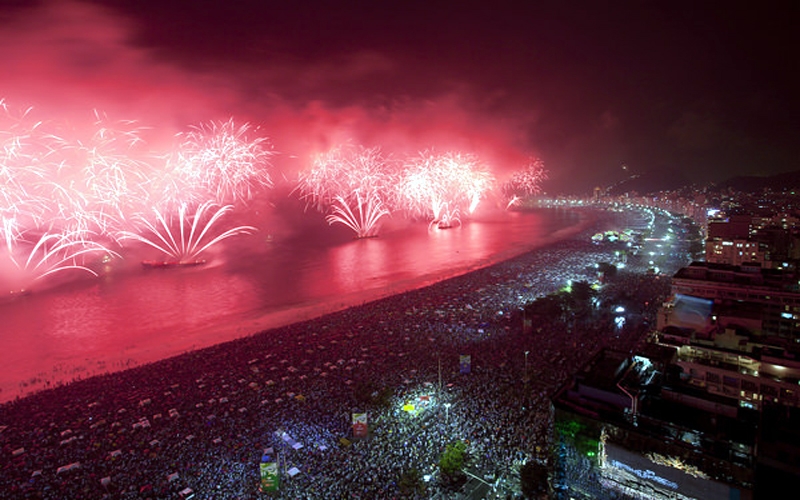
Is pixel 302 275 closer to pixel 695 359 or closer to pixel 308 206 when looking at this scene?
pixel 695 359

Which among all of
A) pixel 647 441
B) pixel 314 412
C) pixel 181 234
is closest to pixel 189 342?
pixel 314 412

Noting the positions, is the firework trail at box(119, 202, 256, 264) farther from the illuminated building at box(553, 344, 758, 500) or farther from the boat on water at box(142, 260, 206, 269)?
the illuminated building at box(553, 344, 758, 500)

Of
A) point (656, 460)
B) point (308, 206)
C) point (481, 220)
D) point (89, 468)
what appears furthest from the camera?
point (481, 220)

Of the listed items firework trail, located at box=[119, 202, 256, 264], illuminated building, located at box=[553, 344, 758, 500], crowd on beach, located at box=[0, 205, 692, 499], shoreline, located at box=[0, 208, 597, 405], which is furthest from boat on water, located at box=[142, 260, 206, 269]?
illuminated building, located at box=[553, 344, 758, 500]

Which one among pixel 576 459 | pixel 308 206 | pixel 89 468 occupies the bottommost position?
pixel 89 468

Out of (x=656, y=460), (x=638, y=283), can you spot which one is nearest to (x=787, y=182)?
(x=638, y=283)

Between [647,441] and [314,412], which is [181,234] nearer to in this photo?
[314,412]

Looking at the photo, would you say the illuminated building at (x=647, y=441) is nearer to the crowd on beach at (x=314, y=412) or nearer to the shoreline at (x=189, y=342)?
the crowd on beach at (x=314, y=412)
